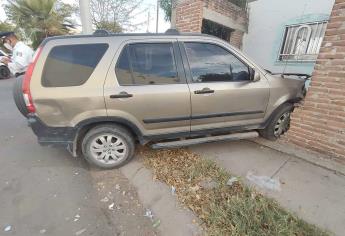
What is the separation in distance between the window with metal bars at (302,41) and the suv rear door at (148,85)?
5149 mm

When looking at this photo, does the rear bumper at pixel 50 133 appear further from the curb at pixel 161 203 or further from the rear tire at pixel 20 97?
the curb at pixel 161 203

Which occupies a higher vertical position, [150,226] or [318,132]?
[318,132]

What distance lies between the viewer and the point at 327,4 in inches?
236

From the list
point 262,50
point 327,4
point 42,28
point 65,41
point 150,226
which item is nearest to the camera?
point 150,226

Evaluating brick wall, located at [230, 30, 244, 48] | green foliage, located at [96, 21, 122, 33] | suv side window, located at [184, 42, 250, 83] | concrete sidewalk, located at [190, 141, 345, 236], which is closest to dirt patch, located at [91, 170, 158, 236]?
concrete sidewalk, located at [190, 141, 345, 236]

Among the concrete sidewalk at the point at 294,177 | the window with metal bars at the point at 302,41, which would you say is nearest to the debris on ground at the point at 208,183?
the concrete sidewalk at the point at 294,177

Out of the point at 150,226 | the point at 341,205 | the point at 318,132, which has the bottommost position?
the point at 150,226

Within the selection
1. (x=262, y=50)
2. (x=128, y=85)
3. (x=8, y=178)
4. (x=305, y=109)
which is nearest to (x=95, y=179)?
(x=8, y=178)

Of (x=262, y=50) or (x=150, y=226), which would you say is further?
(x=262, y=50)

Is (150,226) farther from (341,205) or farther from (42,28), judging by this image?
(42,28)

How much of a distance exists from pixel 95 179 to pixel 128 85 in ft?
4.65

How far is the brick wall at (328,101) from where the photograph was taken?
3080 millimetres

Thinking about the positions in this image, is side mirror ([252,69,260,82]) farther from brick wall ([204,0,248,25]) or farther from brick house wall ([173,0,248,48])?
brick wall ([204,0,248,25])

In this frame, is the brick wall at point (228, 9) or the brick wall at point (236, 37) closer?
the brick wall at point (228, 9)
